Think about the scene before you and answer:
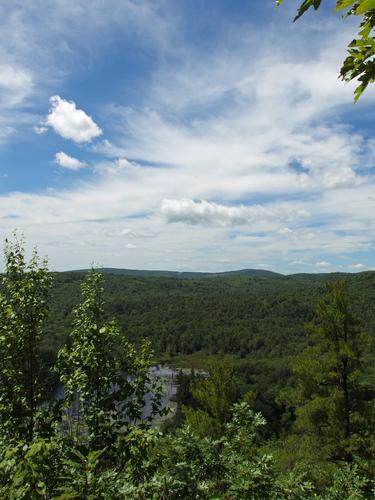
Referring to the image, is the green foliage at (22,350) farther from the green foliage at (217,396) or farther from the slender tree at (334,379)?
the green foliage at (217,396)

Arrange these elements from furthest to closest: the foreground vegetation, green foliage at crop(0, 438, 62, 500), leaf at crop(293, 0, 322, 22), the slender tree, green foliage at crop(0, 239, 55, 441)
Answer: the slender tree, green foliage at crop(0, 239, 55, 441), the foreground vegetation, green foliage at crop(0, 438, 62, 500), leaf at crop(293, 0, 322, 22)

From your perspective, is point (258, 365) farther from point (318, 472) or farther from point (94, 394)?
point (94, 394)

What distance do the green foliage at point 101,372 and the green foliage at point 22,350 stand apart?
633 mm

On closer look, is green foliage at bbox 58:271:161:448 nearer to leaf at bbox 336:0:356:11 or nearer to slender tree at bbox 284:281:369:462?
leaf at bbox 336:0:356:11

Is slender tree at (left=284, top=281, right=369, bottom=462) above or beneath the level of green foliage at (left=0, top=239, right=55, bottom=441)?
beneath

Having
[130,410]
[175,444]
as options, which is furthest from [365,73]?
[130,410]

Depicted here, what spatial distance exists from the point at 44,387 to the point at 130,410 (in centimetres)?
205

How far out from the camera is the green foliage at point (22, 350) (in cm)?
754

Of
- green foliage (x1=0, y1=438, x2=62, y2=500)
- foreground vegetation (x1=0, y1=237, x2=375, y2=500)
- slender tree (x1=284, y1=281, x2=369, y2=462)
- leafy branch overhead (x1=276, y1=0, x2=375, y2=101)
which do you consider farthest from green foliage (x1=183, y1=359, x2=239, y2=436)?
leafy branch overhead (x1=276, y1=0, x2=375, y2=101)

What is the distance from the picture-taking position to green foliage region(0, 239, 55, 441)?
754cm

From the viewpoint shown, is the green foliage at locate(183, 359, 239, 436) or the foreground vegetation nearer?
the foreground vegetation

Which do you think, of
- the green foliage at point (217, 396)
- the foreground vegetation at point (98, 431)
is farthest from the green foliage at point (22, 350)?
the green foliage at point (217, 396)

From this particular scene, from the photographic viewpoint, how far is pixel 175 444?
22.2 ft

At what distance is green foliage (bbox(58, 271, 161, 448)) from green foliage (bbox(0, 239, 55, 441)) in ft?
2.08
